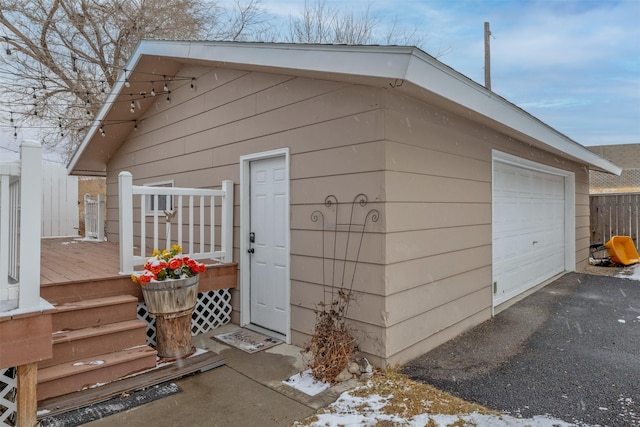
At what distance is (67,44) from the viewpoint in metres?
10.2

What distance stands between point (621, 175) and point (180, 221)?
1506cm

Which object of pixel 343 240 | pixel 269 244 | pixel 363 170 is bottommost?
pixel 269 244

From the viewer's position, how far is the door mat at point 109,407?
2684 mm

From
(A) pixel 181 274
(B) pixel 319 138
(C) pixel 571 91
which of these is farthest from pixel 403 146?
(C) pixel 571 91

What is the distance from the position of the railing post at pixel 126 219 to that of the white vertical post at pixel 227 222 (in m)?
1.14

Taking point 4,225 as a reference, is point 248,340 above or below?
below

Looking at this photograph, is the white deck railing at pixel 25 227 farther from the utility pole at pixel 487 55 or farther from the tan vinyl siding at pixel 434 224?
the utility pole at pixel 487 55

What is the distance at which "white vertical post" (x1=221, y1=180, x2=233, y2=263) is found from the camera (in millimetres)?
4895

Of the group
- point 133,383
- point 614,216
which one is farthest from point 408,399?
point 614,216

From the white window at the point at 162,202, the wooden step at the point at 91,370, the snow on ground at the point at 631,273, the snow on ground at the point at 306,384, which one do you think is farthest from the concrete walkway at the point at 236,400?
the snow on ground at the point at 631,273

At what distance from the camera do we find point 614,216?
10.1 m

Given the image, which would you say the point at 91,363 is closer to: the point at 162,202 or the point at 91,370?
the point at 91,370

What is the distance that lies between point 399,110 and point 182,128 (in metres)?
3.82

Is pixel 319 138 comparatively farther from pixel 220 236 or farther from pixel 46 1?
pixel 46 1
